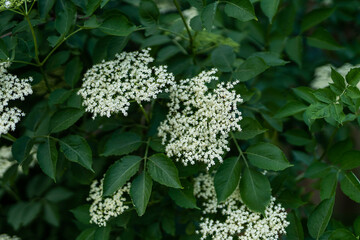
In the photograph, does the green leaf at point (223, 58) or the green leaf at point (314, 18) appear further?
the green leaf at point (314, 18)

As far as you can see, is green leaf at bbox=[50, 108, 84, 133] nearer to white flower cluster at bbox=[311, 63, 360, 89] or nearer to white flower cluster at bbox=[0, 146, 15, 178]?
white flower cluster at bbox=[0, 146, 15, 178]

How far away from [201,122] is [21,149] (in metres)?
0.77

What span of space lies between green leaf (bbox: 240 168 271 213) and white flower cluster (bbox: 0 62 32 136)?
0.96 meters

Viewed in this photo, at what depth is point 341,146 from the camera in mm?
2090

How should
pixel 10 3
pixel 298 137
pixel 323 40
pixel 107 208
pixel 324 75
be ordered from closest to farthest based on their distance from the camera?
pixel 10 3, pixel 107 208, pixel 298 137, pixel 323 40, pixel 324 75

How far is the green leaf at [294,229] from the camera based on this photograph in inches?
67.7

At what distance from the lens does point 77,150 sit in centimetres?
171

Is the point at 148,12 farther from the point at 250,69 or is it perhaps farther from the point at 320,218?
the point at 320,218

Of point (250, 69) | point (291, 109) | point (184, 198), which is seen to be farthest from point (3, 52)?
point (291, 109)

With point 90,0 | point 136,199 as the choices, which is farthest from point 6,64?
point 136,199

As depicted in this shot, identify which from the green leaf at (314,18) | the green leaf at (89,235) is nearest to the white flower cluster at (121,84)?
the green leaf at (89,235)

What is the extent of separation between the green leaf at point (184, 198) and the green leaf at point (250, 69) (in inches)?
22.1

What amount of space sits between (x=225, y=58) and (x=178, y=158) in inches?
23.0

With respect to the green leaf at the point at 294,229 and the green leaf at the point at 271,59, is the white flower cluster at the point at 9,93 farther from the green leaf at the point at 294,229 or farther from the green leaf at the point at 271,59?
the green leaf at the point at 294,229
